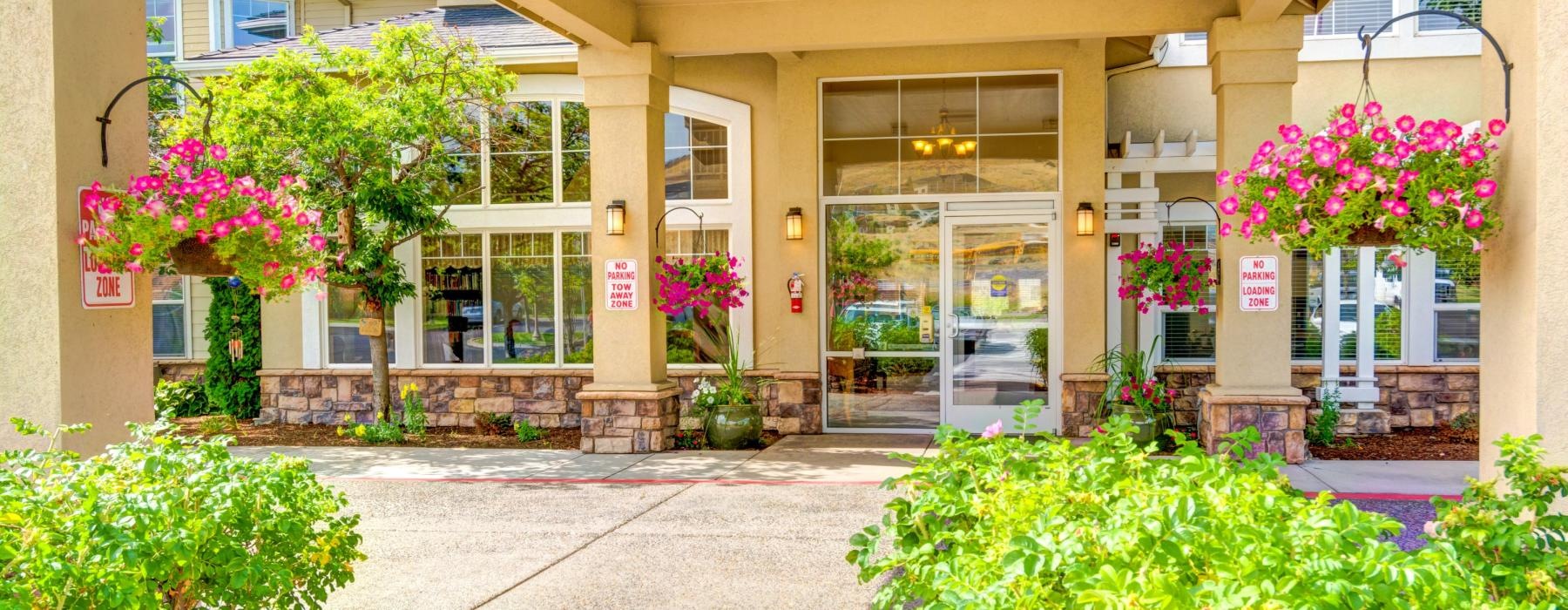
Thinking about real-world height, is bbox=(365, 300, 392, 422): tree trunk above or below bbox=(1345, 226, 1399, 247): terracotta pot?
below

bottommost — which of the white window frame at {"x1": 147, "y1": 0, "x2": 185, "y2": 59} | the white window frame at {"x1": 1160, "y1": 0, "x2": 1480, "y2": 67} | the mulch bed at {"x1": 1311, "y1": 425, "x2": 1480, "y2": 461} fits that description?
the mulch bed at {"x1": 1311, "y1": 425, "x2": 1480, "y2": 461}

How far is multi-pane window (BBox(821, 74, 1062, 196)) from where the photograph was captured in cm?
1044

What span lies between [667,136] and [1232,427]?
236 inches

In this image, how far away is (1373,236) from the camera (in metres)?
4.23

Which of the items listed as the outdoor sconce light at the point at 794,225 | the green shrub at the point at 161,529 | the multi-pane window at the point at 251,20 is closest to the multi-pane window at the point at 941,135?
the outdoor sconce light at the point at 794,225

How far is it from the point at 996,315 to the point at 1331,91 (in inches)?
151

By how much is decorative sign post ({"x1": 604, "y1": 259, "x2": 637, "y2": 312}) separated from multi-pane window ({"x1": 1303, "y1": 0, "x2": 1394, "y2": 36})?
6868 mm

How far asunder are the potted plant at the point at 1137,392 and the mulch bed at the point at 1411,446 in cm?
125

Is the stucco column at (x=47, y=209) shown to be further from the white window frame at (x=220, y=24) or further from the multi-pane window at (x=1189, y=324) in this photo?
the white window frame at (x=220, y=24)

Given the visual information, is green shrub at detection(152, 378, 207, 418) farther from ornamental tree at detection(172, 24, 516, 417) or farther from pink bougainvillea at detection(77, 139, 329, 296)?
pink bougainvillea at detection(77, 139, 329, 296)

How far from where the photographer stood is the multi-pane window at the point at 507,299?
Result: 37.7ft

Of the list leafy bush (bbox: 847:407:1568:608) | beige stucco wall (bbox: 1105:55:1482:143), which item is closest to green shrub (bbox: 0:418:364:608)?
leafy bush (bbox: 847:407:1568:608)

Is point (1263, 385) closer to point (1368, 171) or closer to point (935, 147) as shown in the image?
point (935, 147)

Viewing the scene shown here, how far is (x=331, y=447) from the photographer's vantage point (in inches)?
406
